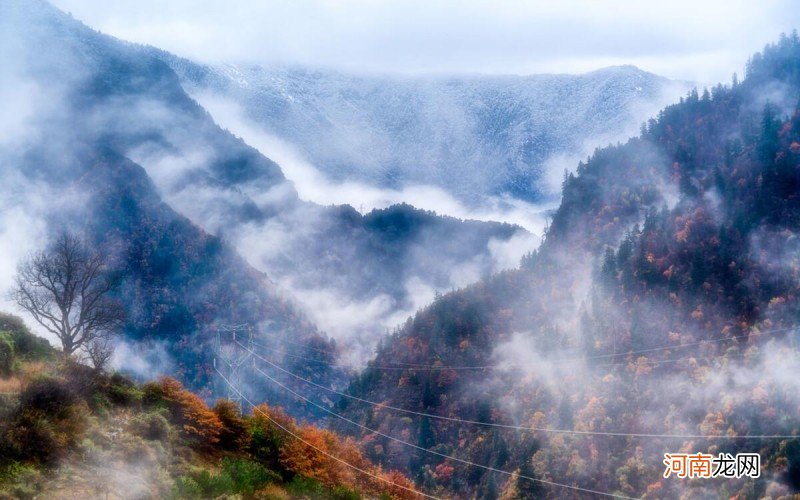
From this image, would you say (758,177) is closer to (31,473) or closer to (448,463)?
(448,463)

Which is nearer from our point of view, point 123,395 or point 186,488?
point 186,488

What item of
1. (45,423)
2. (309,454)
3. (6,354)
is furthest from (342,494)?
(6,354)

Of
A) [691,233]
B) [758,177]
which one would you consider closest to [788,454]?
[691,233]

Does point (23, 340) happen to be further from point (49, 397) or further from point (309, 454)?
point (309, 454)

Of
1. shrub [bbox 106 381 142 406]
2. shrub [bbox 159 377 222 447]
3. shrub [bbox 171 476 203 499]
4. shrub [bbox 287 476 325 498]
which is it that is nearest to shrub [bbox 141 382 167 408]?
shrub [bbox 159 377 222 447]

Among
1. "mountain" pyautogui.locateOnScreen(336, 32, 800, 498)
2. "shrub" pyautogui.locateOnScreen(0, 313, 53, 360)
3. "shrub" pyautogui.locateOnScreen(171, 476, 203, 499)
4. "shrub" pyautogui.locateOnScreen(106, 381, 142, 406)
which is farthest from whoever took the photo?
"mountain" pyautogui.locateOnScreen(336, 32, 800, 498)

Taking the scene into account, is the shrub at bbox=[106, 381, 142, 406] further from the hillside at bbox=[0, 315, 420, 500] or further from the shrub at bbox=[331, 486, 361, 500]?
the shrub at bbox=[331, 486, 361, 500]
